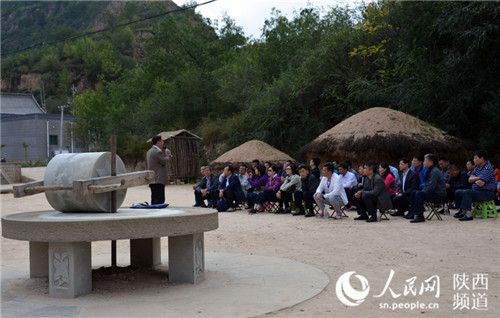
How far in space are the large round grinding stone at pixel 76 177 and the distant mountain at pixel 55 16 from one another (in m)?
83.2

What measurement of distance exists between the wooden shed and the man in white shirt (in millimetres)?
14708

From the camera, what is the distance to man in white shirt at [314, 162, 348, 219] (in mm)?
11398

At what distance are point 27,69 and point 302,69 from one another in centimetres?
6263

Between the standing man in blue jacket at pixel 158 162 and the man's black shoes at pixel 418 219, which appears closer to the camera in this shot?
the standing man in blue jacket at pixel 158 162

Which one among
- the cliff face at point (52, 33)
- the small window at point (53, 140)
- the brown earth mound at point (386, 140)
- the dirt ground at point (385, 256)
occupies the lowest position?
the dirt ground at point (385, 256)

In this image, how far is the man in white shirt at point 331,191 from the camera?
37.4 feet

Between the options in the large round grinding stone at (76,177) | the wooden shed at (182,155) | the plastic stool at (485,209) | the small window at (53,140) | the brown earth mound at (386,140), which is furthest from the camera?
the small window at (53,140)

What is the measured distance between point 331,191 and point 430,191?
88.8 inches

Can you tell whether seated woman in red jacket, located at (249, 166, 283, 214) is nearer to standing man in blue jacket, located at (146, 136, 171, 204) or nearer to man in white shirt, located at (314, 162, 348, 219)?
man in white shirt, located at (314, 162, 348, 219)

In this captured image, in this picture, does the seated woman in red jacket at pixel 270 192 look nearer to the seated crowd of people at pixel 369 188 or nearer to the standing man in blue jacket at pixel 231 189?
the seated crowd of people at pixel 369 188

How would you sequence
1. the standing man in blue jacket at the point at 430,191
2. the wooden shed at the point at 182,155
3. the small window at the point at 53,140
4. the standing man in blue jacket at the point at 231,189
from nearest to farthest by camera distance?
1. the standing man in blue jacket at the point at 430,191
2. the standing man in blue jacket at the point at 231,189
3. the wooden shed at the point at 182,155
4. the small window at the point at 53,140

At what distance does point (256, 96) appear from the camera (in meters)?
26.6

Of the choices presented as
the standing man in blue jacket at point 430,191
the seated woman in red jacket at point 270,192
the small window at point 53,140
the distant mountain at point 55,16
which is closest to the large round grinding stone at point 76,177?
the standing man in blue jacket at point 430,191

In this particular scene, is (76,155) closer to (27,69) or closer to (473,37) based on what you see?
(473,37)
